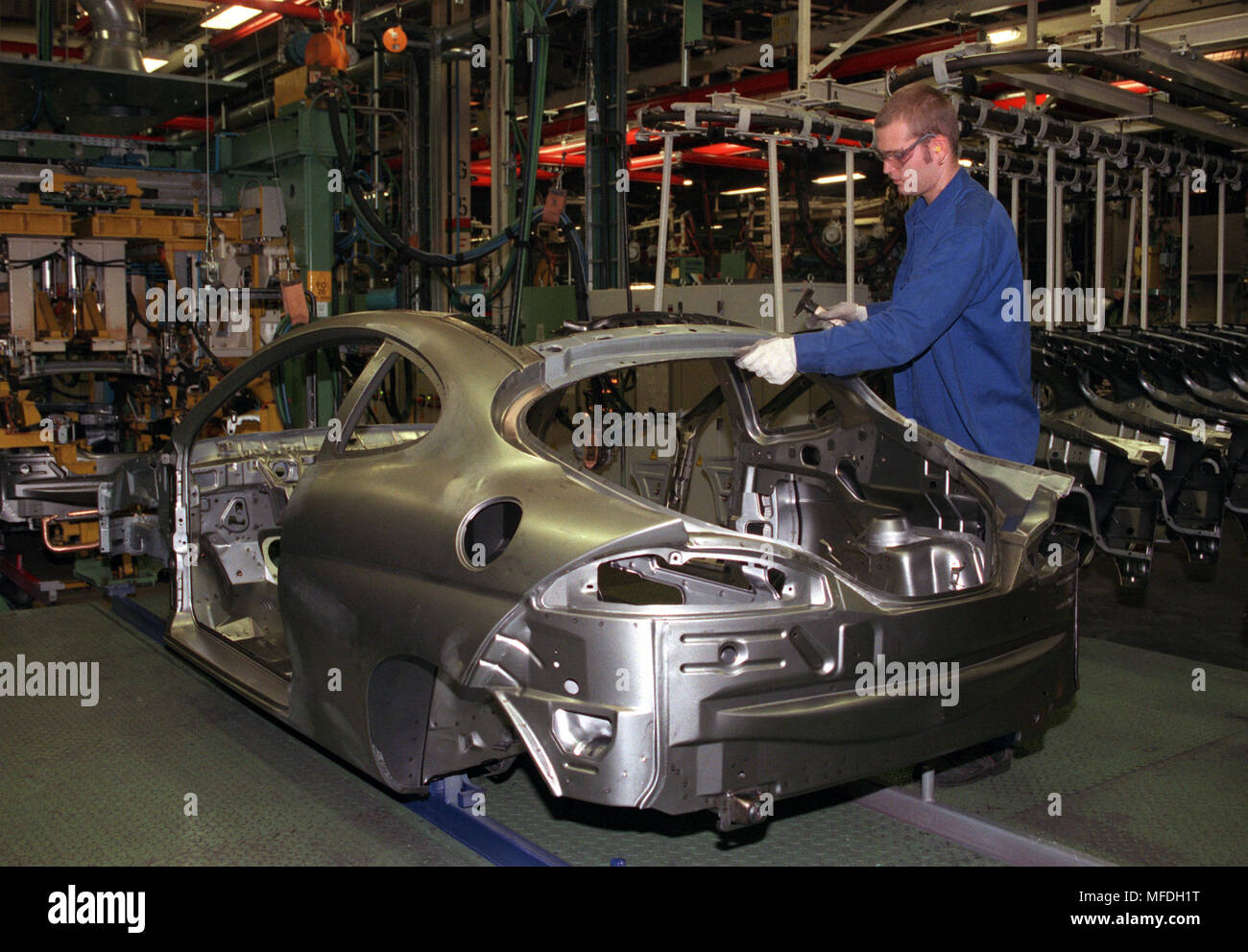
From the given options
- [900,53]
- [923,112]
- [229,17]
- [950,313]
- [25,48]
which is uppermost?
[25,48]

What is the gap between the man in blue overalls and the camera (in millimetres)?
3014

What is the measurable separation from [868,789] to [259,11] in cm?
819

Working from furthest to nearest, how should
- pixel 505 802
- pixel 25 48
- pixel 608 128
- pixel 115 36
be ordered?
1. pixel 25 48
2. pixel 608 128
3. pixel 115 36
4. pixel 505 802

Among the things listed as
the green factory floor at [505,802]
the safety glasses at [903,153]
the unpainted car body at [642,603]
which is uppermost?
the safety glasses at [903,153]

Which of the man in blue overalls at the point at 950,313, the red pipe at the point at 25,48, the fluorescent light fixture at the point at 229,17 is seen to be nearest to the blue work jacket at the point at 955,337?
the man in blue overalls at the point at 950,313

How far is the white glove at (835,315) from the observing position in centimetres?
351

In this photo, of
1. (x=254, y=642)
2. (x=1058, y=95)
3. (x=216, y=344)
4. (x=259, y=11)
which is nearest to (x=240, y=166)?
(x=216, y=344)

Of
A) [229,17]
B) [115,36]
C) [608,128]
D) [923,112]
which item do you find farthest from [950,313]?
[229,17]

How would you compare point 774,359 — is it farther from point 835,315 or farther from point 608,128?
point 608,128

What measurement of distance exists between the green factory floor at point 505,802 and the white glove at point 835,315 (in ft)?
4.78

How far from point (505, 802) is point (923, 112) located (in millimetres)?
2403

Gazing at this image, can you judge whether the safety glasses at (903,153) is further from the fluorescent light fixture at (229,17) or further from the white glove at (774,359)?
the fluorescent light fixture at (229,17)

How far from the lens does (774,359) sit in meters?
2.91
